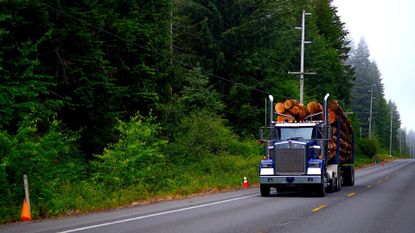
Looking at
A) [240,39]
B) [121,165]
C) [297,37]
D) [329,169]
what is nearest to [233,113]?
[240,39]

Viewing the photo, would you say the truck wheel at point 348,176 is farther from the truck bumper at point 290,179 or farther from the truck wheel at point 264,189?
the truck bumper at point 290,179

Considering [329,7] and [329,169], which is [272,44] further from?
[329,7]

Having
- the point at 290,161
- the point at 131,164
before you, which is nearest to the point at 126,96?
the point at 131,164

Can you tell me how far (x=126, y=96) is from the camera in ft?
95.6

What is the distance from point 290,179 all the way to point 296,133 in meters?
2.32

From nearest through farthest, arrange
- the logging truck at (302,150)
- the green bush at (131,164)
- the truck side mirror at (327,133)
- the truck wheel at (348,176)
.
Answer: the green bush at (131,164), the logging truck at (302,150), the truck side mirror at (327,133), the truck wheel at (348,176)

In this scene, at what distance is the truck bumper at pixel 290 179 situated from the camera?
22456 millimetres

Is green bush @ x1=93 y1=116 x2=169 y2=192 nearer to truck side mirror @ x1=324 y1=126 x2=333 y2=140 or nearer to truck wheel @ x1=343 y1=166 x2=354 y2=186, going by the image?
truck side mirror @ x1=324 y1=126 x2=333 y2=140

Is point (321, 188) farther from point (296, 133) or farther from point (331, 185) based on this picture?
point (296, 133)

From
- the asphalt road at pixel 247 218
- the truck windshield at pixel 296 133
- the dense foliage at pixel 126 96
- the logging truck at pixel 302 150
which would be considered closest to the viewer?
the asphalt road at pixel 247 218

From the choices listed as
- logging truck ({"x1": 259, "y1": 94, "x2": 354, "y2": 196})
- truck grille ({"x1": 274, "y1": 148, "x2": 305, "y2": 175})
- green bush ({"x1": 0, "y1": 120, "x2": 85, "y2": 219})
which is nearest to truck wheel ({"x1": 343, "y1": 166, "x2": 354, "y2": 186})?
logging truck ({"x1": 259, "y1": 94, "x2": 354, "y2": 196})

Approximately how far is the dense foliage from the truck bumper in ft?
11.9

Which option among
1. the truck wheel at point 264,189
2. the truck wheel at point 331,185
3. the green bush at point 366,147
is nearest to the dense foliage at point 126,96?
the truck wheel at point 264,189

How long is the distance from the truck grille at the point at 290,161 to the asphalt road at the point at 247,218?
2.23m
